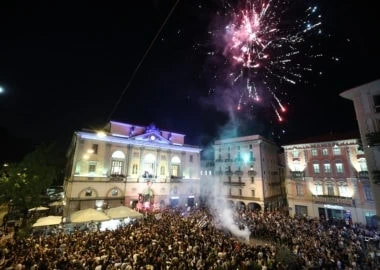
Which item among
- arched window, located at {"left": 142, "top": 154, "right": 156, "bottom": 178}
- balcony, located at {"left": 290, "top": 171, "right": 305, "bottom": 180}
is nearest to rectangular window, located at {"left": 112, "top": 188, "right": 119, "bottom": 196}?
arched window, located at {"left": 142, "top": 154, "right": 156, "bottom": 178}

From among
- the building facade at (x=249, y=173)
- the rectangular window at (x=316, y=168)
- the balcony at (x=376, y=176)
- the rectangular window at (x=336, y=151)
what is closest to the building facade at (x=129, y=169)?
the building facade at (x=249, y=173)

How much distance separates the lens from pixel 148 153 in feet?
109

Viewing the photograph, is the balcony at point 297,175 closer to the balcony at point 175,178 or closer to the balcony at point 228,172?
the balcony at point 228,172

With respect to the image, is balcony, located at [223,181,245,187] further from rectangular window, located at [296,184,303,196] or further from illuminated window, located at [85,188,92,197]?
illuminated window, located at [85,188,92,197]

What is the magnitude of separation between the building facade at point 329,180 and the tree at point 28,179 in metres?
35.2

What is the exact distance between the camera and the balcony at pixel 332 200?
2657 cm

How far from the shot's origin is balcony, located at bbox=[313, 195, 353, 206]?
26.6 meters

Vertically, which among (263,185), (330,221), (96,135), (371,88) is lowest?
(330,221)

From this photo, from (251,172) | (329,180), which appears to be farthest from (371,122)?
(251,172)

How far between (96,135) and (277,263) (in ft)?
84.8

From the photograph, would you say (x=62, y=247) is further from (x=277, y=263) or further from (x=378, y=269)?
(x=378, y=269)

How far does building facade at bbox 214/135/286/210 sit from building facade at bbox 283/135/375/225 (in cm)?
414

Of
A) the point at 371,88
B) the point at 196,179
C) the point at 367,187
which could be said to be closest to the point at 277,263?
the point at 371,88

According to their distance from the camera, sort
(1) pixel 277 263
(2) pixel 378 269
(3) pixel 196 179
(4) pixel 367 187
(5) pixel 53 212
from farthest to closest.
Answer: (3) pixel 196 179 < (5) pixel 53 212 < (4) pixel 367 187 < (2) pixel 378 269 < (1) pixel 277 263
